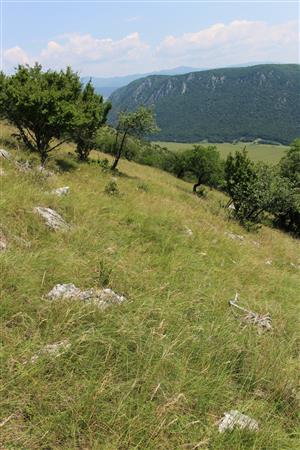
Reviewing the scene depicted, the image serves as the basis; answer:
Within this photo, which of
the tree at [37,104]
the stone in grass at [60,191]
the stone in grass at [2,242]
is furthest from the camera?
the tree at [37,104]

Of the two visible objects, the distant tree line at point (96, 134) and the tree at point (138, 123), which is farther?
the tree at point (138, 123)

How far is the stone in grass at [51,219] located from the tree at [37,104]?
1079 cm

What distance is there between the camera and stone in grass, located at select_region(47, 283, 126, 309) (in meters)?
4.06

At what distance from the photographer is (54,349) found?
10.6ft

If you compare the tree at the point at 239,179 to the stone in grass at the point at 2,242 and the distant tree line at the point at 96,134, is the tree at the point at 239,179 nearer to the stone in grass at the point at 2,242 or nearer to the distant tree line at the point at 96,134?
the distant tree line at the point at 96,134

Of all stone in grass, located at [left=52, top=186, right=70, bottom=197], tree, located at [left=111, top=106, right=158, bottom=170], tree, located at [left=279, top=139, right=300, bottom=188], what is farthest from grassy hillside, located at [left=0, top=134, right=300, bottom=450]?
tree, located at [left=279, top=139, right=300, bottom=188]

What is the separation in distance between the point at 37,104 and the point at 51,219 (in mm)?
12509

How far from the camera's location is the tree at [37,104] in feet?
56.5

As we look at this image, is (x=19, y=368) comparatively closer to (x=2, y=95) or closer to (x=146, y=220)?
(x=146, y=220)

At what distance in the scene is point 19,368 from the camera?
2932 millimetres

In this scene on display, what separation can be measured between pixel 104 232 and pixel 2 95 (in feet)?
47.9

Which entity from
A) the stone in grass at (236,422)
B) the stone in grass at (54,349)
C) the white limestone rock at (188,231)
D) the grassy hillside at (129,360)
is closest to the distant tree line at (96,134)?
the white limestone rock at (188,231)

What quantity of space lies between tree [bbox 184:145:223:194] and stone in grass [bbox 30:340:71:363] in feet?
158

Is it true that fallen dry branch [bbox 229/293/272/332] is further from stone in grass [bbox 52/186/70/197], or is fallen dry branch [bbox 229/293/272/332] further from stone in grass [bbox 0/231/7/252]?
stone in grass [bbox 52/186/70/197]
